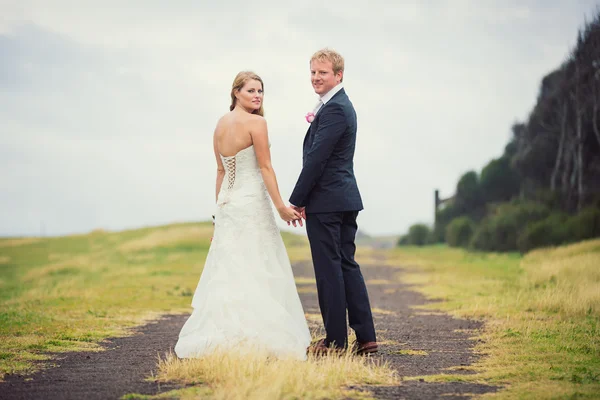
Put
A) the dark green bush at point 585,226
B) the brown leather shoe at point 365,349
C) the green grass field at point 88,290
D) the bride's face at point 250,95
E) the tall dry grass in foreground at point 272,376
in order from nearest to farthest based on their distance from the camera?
the tall dry grass in foreground at point 272,376 → the bride's face at point 250,95 → the brown leather shoe at point 365,349 → the green grass field at point 88,290 → the dark green bush at point 585,226

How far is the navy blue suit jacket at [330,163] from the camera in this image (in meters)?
5.48

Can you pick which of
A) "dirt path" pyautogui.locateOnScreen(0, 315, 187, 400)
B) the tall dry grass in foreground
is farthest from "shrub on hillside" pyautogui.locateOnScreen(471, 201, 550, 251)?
the tall dry grass in foreground

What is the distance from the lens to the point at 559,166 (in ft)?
90.7

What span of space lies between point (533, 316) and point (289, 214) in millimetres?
4287

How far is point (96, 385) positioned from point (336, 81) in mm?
3069

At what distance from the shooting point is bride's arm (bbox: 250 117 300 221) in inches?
219

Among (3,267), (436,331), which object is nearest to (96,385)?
(436,331)

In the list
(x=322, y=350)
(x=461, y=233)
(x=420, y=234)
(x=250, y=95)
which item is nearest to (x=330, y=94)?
(x=250, y=95)

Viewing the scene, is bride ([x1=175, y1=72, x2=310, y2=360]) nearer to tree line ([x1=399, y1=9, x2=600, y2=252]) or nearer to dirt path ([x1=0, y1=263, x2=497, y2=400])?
dirt path ([x1=0, y1=263, x2=497, y2=400])

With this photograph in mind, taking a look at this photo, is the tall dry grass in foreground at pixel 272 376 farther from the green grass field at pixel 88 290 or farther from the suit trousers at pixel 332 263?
the green grass field at pixel 88 290

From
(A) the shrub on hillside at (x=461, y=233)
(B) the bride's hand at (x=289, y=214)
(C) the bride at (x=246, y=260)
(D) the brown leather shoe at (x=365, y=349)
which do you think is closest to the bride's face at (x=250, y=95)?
(C) the bride at (x=246, y=260)

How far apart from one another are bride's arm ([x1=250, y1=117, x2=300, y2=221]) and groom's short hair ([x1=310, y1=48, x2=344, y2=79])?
Result: 702mm

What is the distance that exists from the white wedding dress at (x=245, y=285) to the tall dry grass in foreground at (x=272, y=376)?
265mm

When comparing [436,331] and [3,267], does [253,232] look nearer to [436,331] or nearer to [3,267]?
[436,331]
